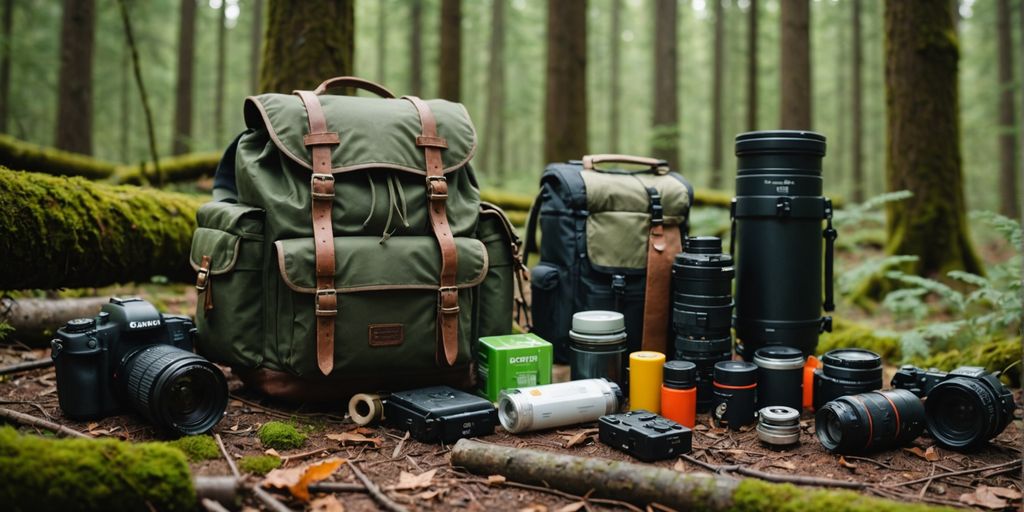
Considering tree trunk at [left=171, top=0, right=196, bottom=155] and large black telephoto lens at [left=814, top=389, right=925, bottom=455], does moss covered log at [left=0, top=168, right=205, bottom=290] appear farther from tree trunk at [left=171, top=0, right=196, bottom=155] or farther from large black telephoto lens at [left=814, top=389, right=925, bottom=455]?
tree trunk at [left=171, top=0, right=196, bottom=155]

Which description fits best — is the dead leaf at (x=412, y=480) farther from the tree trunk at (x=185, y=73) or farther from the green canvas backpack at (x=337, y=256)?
the tree trunk at (x=185, y=73)

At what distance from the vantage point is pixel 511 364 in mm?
3973

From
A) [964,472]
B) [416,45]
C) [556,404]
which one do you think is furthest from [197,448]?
[416,45]

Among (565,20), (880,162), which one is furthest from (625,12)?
(565,20)

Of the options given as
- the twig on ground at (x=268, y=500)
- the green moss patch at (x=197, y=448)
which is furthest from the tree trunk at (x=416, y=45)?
the twig on ground at (x=268, y=500)

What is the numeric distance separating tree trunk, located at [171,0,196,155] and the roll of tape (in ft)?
41.0

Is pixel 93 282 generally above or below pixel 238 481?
above

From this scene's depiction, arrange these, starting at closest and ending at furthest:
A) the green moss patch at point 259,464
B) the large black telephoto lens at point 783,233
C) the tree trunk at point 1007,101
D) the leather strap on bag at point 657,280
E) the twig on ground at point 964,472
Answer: the green moss patch at point 259,464 → the twig on ground at point 964,472 → the large black telephoto lens at point 783,233 → the leather strap on bag at point 657,280 → the tree trunk at point 1007,101

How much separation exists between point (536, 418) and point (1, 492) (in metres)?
2.25

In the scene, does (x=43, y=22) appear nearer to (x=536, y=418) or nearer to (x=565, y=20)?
(x=565, y=20)

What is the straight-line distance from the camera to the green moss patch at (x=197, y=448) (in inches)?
118

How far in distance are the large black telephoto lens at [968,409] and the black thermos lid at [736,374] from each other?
33.9 inches

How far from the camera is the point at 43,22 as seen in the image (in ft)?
61.6

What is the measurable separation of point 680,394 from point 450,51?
8.87 meters
